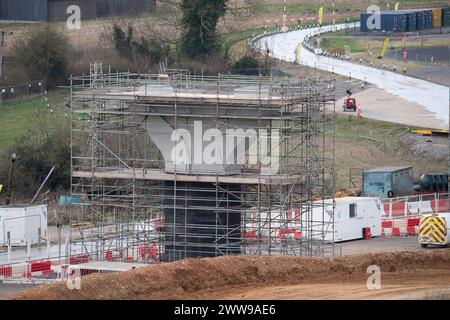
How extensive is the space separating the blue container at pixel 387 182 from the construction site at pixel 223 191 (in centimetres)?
6

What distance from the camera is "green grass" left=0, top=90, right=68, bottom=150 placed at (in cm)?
6332

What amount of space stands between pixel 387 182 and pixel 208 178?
47.4 ft

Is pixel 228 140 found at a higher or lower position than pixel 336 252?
higher

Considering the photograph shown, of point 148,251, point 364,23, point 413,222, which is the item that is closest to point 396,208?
point 413,222

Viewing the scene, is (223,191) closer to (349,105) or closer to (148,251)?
(148,251)

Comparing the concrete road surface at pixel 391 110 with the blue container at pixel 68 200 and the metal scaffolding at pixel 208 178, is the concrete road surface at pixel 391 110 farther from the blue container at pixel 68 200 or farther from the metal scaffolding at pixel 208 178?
the metal scaffolding at pixel 208 178

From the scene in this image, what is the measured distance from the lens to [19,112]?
220ft

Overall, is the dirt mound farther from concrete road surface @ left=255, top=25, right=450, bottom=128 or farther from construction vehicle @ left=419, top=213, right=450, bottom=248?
concrete road surface @ left=255, top=25, right=450, bottom=128

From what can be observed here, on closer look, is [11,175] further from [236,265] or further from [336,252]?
[236,265]

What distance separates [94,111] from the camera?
151 ft

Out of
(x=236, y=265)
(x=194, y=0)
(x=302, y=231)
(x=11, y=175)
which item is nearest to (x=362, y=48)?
(x=194, y=0)

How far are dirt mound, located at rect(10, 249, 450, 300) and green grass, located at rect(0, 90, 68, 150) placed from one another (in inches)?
992

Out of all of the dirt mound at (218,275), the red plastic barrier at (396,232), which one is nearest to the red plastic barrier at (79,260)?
the dirt mound at (218,275)

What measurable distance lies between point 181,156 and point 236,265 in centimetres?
891
